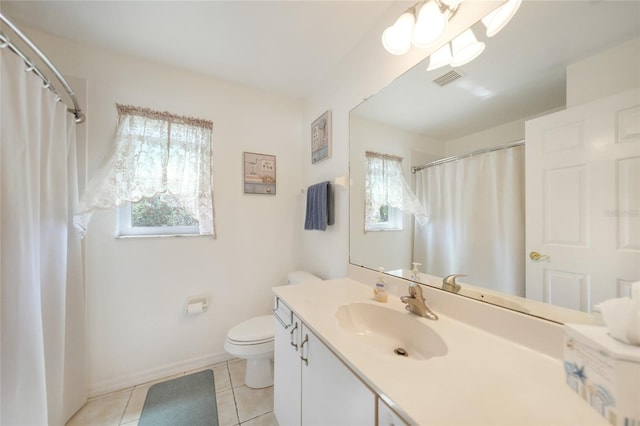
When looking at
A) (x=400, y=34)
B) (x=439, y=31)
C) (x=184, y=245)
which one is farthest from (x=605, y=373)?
(x=184, y=245)

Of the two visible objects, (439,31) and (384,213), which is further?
(384,213)

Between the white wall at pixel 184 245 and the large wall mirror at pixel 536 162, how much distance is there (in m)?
1.26

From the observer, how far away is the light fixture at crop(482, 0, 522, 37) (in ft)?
2.50

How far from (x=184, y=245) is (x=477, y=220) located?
191 centimetres

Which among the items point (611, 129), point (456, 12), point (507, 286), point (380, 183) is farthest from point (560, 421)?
point (456, 12)

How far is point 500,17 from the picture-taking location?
31.2 inches

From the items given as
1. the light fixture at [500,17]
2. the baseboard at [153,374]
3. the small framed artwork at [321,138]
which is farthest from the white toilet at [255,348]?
the light fixture at [500,17]

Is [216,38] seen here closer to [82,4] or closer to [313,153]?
[82,4]

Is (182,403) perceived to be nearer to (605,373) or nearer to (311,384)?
(311,384)

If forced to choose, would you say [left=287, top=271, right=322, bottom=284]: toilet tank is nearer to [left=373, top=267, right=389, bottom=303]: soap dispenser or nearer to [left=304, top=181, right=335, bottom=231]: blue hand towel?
[left=304, top=181, right=335, bottom=231]: blue hand towel

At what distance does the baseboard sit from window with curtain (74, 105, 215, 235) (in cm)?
101

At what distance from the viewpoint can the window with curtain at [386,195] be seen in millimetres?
1157

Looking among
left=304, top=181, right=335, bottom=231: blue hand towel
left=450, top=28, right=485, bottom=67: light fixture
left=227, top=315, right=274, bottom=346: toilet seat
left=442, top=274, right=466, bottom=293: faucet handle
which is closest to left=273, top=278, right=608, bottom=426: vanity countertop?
left=442, top=274, right=466, bottom=293: faucet handle

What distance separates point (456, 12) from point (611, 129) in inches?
30.2
